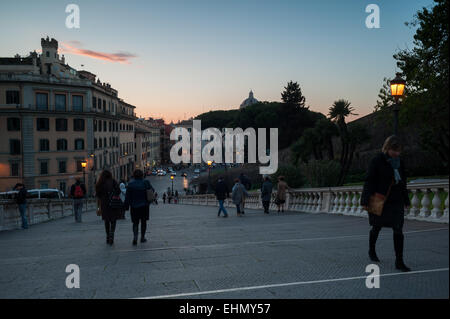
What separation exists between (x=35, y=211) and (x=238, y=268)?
621 inches

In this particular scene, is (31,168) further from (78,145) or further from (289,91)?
(289,91)

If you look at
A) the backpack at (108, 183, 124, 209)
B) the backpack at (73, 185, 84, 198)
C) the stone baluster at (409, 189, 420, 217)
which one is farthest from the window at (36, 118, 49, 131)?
the stone baluster at (409, 189, 420, 217)

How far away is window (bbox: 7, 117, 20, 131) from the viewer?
1984 inches

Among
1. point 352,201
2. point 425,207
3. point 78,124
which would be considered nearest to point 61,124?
point 78,124

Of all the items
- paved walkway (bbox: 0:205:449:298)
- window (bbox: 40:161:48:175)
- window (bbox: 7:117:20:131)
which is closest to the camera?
paved walkway (bbox: 0:205:449:298)

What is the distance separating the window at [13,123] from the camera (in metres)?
50.4

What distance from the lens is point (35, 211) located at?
18234 millimetres

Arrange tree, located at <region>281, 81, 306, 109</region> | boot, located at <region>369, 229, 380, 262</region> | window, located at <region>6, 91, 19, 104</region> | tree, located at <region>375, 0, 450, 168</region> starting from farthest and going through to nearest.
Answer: tree, located at <region>281, 81, 306, 109</region> < window, located at <region>6, 91, 19, 104</region> < tree, located at <region>375, 0, 450, 168</region> < boot, located at <region>369, 229, 380, 262</region>

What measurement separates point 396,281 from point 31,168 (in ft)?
178

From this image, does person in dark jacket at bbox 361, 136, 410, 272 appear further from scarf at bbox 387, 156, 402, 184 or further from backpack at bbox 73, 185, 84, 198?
backpack at bbox 73, 185, 84, 198

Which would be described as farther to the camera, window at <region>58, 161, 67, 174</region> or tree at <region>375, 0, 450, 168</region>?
window at <region>58, 161, 67, 174</region>

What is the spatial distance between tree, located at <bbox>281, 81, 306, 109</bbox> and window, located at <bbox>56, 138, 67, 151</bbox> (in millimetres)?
48059

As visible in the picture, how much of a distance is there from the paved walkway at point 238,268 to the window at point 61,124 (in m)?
50.0

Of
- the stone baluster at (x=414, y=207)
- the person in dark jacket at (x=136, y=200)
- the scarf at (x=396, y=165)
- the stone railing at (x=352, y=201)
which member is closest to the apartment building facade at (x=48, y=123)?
the stone railing at (x=352, y=201)
